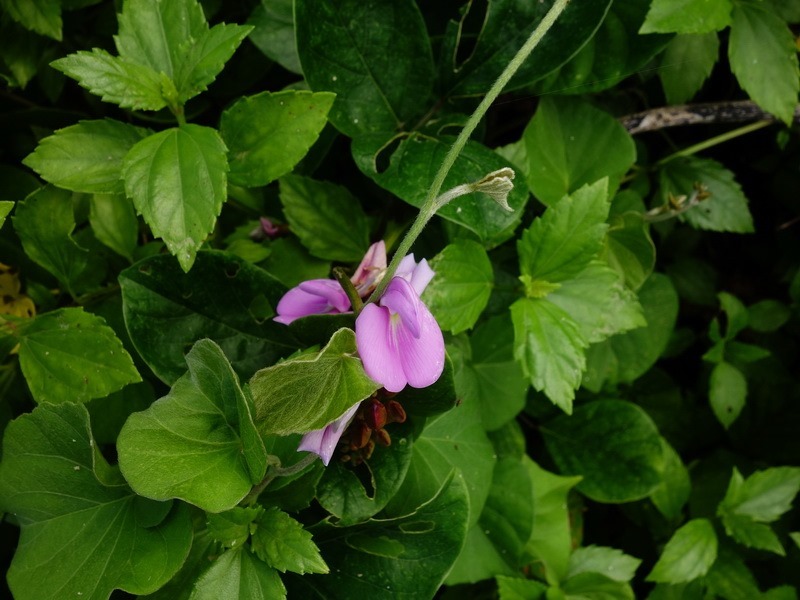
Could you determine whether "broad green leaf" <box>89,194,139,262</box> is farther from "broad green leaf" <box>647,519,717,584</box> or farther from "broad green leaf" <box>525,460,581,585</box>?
"broad green leaf" <box>647,519,717,584</box>

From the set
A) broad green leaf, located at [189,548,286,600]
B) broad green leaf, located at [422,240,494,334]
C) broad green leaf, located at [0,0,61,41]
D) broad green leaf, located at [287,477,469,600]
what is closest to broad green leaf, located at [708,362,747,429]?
broad green leaf, located at [422,240,494,334]

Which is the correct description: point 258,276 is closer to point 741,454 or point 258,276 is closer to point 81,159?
point 81,159

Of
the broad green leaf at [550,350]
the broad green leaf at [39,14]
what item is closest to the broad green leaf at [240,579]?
the broad green leaf at [550,350]

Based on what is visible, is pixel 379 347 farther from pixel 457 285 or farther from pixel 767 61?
pixel 767 61

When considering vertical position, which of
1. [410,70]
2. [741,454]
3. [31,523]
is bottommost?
[741,454]

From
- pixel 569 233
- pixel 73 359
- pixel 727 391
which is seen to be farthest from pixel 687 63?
pixel 73 359

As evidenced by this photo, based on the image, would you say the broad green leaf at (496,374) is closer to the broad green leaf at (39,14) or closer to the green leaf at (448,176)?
the green leaf at (448,176)

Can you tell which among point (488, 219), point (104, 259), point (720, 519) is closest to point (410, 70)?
point (488, 219)
